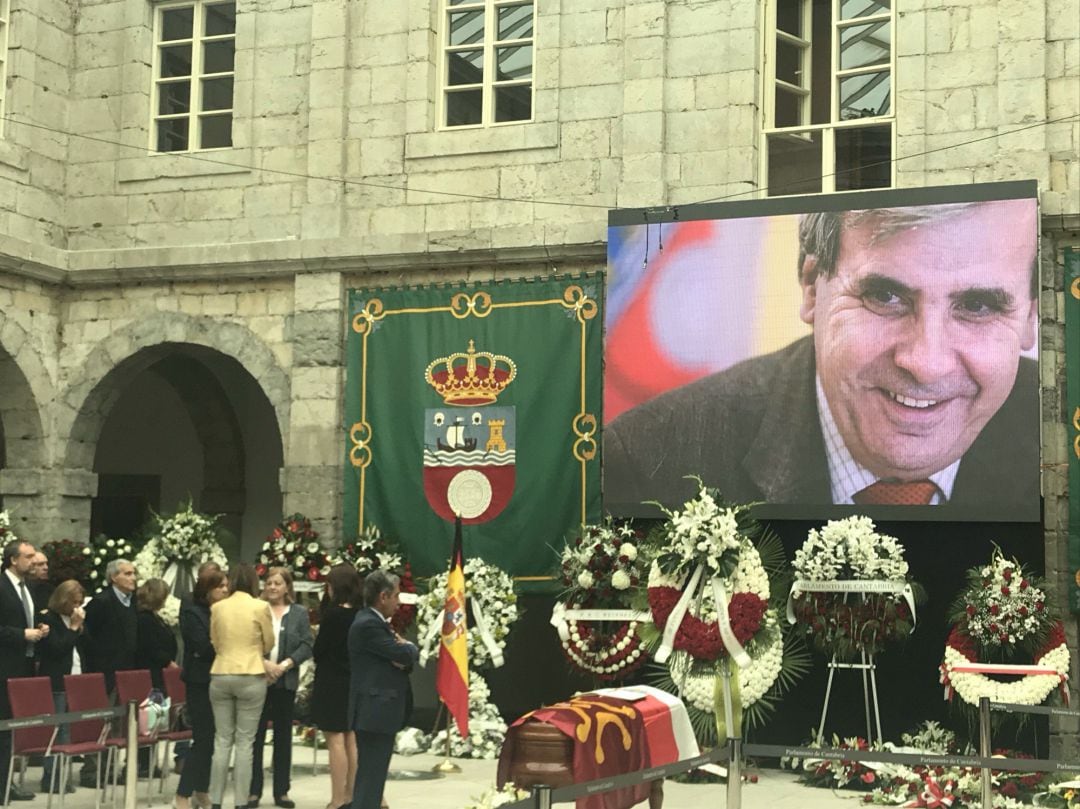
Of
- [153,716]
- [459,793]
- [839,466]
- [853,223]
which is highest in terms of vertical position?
[853,223]

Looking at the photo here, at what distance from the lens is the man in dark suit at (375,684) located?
871cm

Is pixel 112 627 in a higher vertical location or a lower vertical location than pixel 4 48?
lower

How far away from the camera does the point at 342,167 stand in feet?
49.2

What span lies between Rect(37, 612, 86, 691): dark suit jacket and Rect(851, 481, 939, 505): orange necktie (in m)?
5.75

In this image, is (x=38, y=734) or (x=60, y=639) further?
(x=60, y=639)

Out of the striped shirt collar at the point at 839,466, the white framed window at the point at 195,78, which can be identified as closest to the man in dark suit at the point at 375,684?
the striped shirt collar at the point at 839,466

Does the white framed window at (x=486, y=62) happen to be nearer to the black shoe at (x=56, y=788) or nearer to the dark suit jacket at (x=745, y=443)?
the dark suit jacket at (x=745, y=443)

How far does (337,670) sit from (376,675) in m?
1.12

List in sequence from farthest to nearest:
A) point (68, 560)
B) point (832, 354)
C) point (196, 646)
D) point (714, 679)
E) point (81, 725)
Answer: point (68, 560) → point (832, 354) → point (714, 679) → point (81, 725) → point (196, 646)

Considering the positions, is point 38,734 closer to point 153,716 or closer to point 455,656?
point 153,716

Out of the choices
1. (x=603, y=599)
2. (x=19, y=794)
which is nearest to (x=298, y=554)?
(x=603, y=599)

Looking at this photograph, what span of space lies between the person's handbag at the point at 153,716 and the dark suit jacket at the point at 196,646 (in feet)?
2.23

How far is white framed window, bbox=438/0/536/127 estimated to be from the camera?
14.7 metres

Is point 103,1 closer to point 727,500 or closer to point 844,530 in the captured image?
point 727,500
